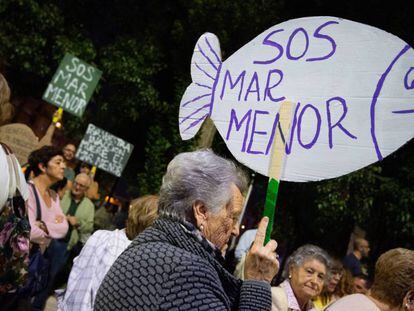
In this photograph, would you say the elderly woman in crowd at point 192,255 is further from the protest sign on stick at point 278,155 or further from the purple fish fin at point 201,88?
the purple fish fin at point 201,88

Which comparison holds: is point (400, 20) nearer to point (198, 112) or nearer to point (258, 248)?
point (198, 112)

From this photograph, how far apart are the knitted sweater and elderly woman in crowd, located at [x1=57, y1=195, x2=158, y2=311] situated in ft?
3.95

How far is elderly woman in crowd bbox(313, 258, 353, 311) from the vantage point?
14.2ft

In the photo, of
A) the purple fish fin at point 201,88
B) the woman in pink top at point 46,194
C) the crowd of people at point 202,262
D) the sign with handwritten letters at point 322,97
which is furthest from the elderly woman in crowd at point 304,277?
the woman in pink top at point 46,194

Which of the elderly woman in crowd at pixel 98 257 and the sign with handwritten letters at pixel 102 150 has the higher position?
the sign with handwritten letters at pixel 102 150

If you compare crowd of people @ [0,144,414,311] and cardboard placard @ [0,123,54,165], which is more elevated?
cardboard placard @ [0,123,54,165]

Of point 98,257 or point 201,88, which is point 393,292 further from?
point 98,257

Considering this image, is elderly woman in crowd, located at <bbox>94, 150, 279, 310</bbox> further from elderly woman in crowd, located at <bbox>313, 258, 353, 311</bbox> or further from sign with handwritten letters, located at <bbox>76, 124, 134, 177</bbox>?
sign with handwritten letters, located at <bbox>76, 124, 134, 177</bbox>

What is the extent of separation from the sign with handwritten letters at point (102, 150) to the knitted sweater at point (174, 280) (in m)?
5.97

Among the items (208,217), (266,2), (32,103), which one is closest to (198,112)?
(208,217)

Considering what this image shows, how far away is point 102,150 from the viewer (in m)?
7.56

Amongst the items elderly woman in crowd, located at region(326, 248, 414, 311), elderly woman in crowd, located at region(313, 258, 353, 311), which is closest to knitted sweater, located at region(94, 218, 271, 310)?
elderly woman in crowd, located at region(326, 248, 414, 311)

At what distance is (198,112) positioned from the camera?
7.33 feet

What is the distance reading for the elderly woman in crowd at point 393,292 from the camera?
7.65 ft
